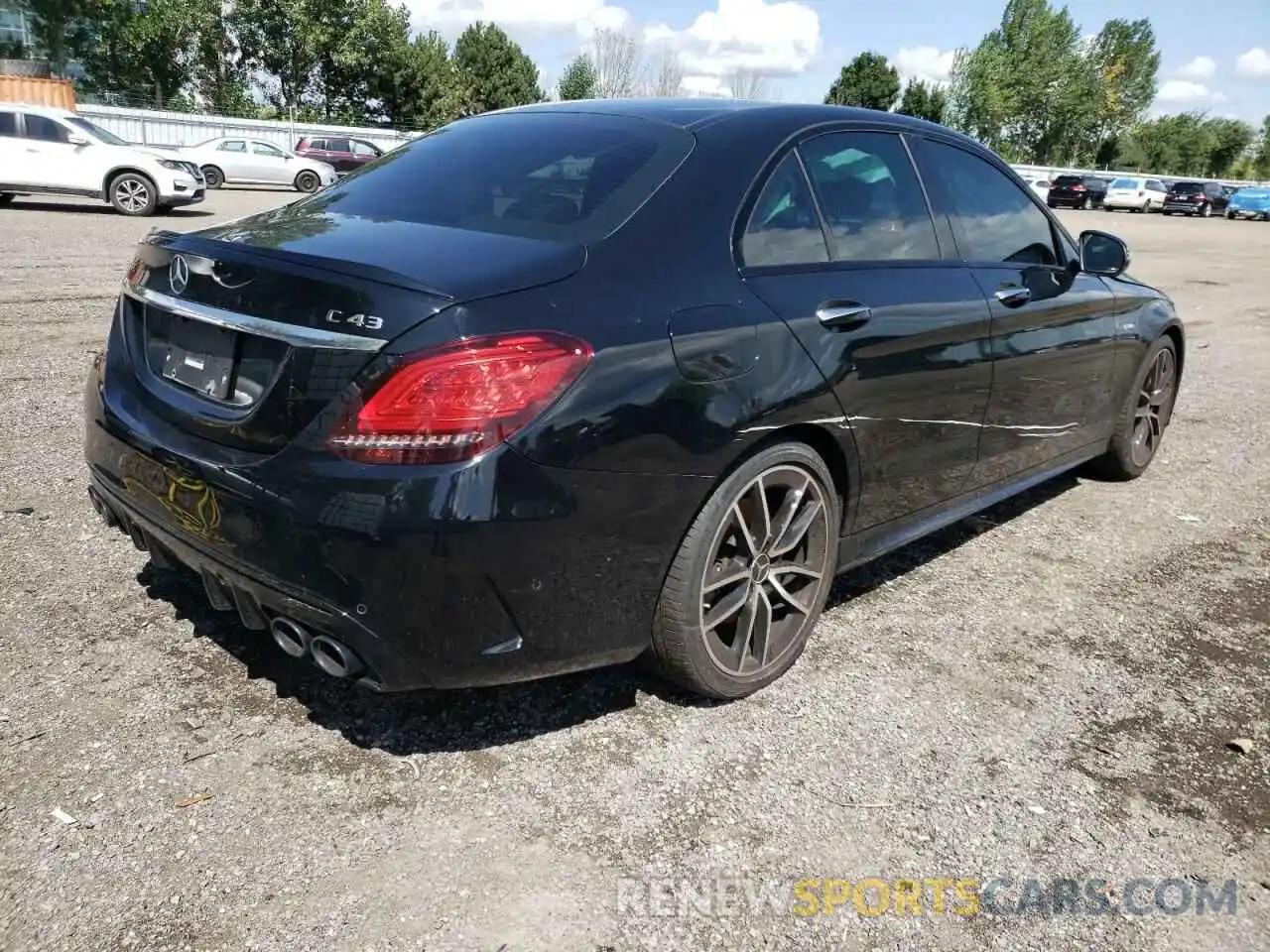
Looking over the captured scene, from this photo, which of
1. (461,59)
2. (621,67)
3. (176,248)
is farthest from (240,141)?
(621,67)

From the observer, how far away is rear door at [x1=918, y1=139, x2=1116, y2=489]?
12.1ft

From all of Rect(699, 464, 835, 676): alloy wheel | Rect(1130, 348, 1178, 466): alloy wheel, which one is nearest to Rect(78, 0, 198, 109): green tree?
Rect(1130, 348, 1178, 466): alloy wheel

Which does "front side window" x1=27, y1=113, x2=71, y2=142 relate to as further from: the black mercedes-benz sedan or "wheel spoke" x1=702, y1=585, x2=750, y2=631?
"wheel spoke" x1=702, y1=585, x2=750, y2=631

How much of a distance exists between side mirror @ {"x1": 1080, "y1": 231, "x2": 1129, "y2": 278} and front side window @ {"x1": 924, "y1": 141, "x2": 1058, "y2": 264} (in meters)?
0.18

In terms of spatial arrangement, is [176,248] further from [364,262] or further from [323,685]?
[323,685]

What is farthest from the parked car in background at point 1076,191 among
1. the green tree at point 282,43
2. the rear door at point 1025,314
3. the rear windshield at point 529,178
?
the rear windshield at point 529,178

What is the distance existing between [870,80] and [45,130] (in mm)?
54952

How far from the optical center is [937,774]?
265 cm

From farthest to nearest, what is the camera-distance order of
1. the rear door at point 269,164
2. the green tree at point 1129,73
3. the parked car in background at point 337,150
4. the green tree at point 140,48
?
1. the green tree at point 1129,73
2. the green tree at point 140,48
3. the parked car in background at point 337,150
4. the rear door at point 269,164

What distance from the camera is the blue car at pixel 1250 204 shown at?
44969 millimetres

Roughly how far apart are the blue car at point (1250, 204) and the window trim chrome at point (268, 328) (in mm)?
52059

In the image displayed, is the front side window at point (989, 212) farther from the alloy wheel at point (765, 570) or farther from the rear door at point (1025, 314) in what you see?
the alloy wheel at point (765, 570)

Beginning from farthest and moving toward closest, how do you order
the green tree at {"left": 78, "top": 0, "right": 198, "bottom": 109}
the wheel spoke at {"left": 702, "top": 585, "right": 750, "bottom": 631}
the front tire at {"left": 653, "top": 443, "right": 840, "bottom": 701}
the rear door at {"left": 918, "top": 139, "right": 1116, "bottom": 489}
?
the green tree at {"left": 78, "top": 0, "right": 198, "bottom": 109} < the rear door at {"left": 918, "top": 139, "right": 1116, "bottom": 489} < the wheel spoke at {"left": 702, "top": 585, "right": 750, "bottom": 631} < the front tire at {"left": 653, "top": 443, "right": 840, "bottom": 701}

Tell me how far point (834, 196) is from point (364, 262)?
5.05ft
